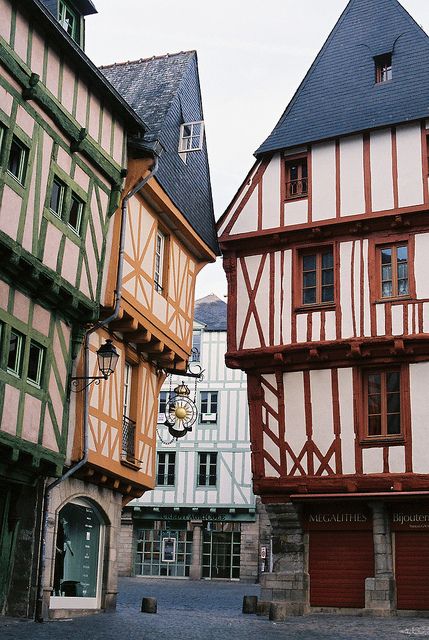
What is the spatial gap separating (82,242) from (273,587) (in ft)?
A: 22.7

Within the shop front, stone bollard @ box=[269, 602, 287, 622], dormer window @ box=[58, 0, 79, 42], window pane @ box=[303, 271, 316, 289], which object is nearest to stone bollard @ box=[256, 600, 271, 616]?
the shop front

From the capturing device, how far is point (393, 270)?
16.6 m

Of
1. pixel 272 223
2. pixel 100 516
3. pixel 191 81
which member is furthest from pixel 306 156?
pixel 100 516

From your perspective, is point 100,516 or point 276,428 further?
point 276,428

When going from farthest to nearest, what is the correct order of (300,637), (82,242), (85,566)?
(85,566)
(82,242)
(300,637)

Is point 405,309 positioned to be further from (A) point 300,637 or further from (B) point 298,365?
(A) point 300,637

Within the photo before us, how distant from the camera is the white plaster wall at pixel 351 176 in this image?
17.1 meters

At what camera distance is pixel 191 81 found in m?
18.1

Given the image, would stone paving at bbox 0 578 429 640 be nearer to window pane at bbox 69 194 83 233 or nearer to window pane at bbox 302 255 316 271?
window pane at bbox 69 194 83 233

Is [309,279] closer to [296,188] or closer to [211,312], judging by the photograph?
[296,188]

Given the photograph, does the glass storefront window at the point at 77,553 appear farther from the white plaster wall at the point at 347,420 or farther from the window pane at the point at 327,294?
the window pane at the point at 327,294

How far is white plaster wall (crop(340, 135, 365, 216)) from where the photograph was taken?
17.1 meters

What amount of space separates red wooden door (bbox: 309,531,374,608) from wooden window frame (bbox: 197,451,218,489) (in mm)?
17441

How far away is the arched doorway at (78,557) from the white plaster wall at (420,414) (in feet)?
17.2
